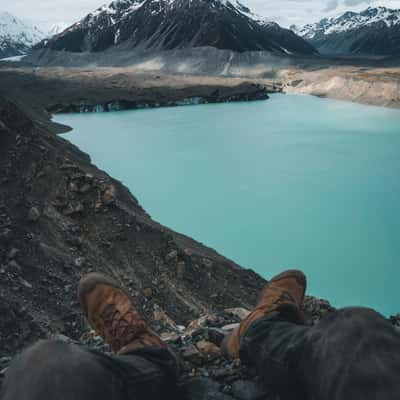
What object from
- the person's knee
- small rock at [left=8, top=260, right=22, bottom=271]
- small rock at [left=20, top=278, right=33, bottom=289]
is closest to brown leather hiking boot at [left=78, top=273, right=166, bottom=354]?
the person's knee

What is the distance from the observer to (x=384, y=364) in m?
1.23

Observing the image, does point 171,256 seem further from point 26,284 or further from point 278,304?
point 278,304

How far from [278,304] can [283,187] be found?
1119 cm

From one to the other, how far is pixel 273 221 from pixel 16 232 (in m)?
6.76

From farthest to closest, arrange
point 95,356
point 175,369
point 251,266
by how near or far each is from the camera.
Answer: point 251,266
point 175,369
point 95,356

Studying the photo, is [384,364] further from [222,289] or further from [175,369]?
[222,289]

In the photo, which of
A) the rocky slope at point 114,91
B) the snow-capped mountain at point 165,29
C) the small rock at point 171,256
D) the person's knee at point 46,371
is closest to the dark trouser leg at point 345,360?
the person's knee at point 46,371

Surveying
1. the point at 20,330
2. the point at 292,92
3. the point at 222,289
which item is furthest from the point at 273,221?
the point at 292,92

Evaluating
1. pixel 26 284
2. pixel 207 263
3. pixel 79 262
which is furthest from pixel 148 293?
pixel 26 284

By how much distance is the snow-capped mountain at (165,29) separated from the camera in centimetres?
8569

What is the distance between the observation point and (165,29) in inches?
3634

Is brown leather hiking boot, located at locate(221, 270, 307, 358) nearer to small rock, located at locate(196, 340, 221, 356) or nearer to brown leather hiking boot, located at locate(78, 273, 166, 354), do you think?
small rock, located at locate(196, 340, 221, 356)

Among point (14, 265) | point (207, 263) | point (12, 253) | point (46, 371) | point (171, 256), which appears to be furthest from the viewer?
point (207, 263)

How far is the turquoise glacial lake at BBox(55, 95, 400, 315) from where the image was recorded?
8.38 metres
